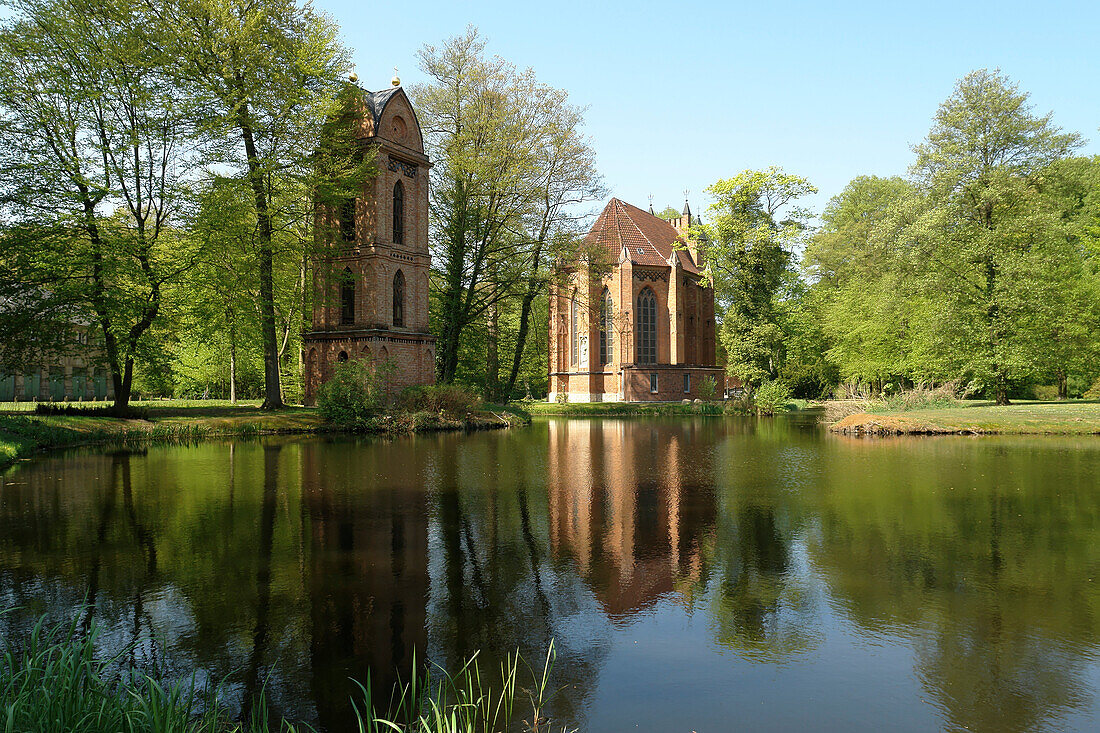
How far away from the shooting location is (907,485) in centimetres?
1206

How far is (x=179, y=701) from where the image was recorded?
3.87 m

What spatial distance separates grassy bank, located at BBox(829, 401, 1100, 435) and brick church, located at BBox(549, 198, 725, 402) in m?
22.7

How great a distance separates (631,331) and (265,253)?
89.3ft

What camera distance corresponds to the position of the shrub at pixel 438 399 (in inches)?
1089

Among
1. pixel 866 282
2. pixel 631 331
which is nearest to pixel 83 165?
pixel 631 331

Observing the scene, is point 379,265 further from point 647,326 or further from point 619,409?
point 647,326

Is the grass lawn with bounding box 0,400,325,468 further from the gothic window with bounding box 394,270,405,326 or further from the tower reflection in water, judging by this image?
the tower reflection in water

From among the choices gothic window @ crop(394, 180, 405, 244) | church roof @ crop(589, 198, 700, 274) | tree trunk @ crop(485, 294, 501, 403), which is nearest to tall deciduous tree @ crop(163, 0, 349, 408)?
gothic window @ crop(394, 180, 405, 244)

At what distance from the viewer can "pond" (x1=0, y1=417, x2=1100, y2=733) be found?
419 cm

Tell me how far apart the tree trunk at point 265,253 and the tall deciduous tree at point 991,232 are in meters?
28.9

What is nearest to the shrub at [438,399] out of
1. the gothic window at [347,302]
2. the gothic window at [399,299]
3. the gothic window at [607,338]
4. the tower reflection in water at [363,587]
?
the gothic window at [399,299]

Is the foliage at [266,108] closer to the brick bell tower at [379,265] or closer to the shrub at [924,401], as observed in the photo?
the brick bell tower at [379,265]

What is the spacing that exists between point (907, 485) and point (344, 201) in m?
24.4

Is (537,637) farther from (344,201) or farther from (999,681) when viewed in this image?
(344,201)
